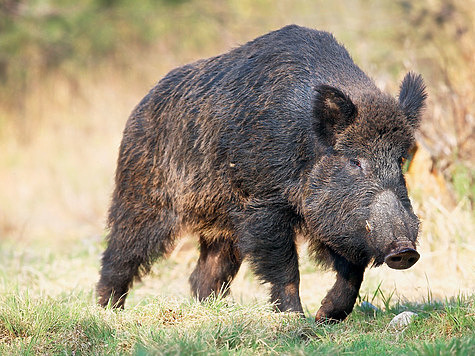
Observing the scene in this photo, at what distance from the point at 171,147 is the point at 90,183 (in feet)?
21.4

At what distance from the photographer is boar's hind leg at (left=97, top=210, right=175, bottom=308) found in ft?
17.5

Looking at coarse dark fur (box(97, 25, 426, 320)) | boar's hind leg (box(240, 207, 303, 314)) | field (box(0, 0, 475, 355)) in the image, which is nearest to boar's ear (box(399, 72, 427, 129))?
coarse dark fur (box(97, 25, 426, 320))

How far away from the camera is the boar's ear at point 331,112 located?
4266mm

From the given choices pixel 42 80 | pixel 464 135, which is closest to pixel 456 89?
pixel 464 135

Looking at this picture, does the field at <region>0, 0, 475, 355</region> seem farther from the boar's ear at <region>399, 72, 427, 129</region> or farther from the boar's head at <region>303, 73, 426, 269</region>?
the boar's ear at <region>399, 72, 427, 129</region>

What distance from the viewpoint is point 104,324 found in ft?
13.0

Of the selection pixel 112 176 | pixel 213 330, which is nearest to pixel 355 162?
pixel 213 330

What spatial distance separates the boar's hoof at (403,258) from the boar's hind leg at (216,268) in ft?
6.10

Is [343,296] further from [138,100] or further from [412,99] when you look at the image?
[138,100]

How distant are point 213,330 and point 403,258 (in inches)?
43.5

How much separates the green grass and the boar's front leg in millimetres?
94

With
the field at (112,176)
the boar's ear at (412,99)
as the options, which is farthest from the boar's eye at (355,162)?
the field at (112,176)

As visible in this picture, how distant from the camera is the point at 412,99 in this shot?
4.60 metres

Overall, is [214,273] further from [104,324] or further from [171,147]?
[104,324]
